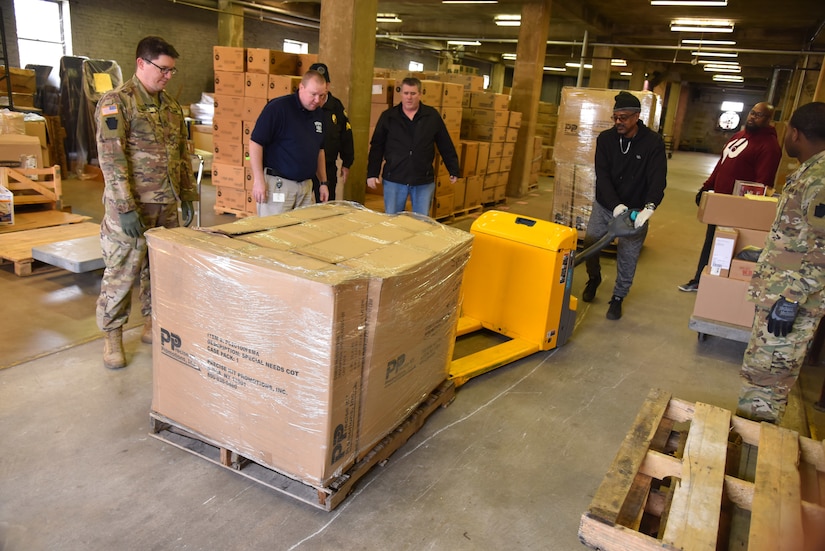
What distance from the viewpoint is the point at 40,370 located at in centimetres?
323

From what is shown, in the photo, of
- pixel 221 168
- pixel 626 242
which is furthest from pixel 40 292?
pixel 626 242

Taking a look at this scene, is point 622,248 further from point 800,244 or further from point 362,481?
point 362,481

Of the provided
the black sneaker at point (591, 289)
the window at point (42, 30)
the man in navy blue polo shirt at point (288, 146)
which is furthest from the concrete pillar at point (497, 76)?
the man in navy blue polo shirt at point (288, 146)

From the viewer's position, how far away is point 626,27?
14547 mm

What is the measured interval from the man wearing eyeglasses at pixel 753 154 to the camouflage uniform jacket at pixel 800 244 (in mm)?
2597

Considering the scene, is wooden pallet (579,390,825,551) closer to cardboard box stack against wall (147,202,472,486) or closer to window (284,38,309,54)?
cardboard box stack against wall (147,202,472,486)

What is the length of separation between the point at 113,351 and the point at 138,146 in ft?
3.89

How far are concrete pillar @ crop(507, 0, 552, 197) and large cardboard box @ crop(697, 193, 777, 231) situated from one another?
6.81 meters

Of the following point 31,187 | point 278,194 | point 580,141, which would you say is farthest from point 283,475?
point 580,141

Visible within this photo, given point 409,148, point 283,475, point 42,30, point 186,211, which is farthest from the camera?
point 42,30

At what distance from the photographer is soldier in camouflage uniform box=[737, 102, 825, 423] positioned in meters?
2.66

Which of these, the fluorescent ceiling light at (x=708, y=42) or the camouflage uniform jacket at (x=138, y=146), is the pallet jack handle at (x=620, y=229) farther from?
the fluorescent ceiling light at (x=708, y=42)

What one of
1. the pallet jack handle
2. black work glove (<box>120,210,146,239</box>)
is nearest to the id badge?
black work glove (<box>120,210,146,239</box>)

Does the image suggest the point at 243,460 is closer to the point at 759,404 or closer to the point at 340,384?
the point at 340,384
